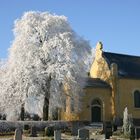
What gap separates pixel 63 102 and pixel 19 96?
18.3 feet

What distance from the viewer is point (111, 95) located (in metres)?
52.9

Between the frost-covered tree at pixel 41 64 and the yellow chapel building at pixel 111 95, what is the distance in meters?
2.51

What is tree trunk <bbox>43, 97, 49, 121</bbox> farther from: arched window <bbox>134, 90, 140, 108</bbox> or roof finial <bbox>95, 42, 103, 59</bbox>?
arched window <bbox>134, 90, 140, 108</bbox>

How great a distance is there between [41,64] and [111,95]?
10.2 m

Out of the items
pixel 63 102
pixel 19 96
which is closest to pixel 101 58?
pixel 63 102

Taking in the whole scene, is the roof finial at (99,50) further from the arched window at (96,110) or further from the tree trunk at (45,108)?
the tree trunk at (45,108)

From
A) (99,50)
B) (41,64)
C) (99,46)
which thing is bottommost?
(41,64)

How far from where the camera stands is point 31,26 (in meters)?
51.6

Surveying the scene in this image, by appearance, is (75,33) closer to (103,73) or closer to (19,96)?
(103,73)

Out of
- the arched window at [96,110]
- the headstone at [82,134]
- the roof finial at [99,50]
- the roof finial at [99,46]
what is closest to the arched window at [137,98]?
the arched window at [96,110]

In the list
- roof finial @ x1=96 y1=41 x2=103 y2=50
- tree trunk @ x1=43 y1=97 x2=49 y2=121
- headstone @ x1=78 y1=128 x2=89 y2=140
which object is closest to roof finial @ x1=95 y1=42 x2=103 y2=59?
roof finial @ x1=96 y1=41 x2=103 y2=50

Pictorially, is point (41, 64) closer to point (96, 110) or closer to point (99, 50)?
point (96, 110)

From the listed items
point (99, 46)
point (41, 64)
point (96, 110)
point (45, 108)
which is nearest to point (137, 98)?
point (96, 110)

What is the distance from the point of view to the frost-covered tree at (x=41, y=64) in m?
49.0
